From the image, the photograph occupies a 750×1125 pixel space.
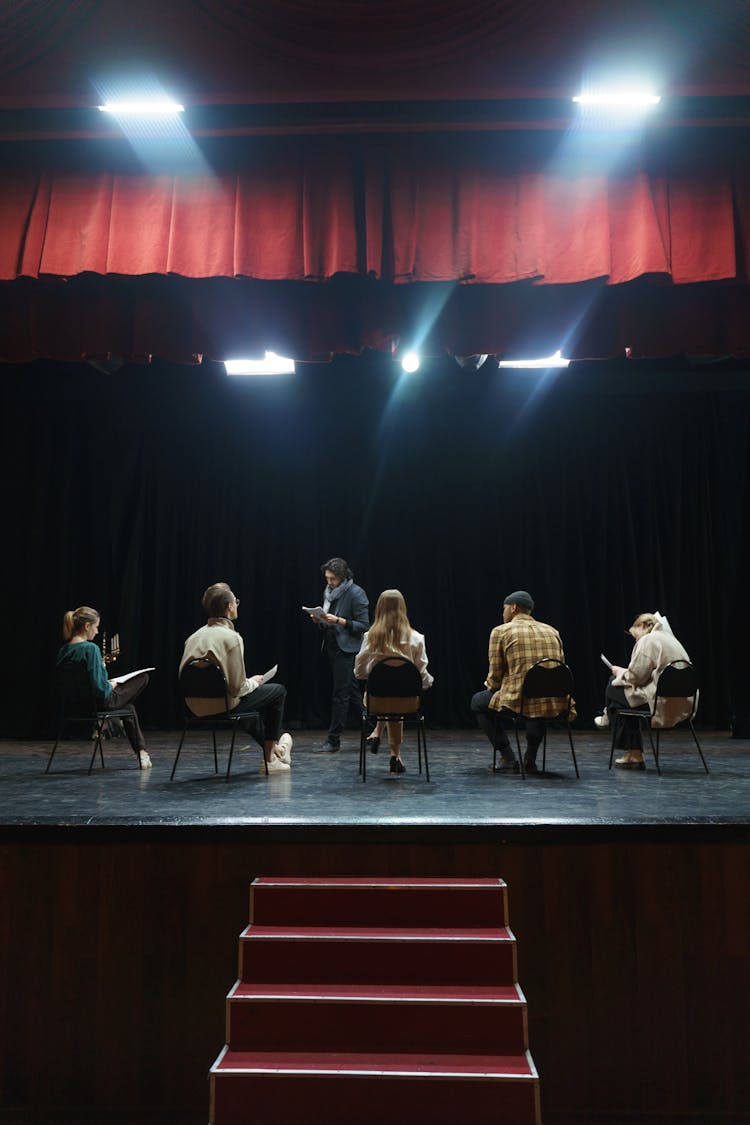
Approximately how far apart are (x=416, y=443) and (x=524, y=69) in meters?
5.66

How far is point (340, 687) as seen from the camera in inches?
255

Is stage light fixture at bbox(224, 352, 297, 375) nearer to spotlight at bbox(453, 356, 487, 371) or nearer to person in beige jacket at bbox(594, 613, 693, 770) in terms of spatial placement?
spotlight at bbox(453, 356, 487, 371)

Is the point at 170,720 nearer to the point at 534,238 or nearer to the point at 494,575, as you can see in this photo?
the point at 494,575

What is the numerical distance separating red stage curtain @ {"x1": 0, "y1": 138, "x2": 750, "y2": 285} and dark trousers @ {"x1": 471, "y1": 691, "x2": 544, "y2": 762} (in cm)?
283

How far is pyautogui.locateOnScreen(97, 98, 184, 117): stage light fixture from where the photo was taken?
3471 millimetres

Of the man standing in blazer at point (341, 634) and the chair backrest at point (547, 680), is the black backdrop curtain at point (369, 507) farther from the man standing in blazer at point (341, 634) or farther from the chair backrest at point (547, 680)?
the chair backrest at point (547, 680)

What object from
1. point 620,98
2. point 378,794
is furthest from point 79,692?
point 620,98

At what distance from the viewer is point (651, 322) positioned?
4516 millimetres

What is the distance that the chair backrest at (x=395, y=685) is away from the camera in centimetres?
510
